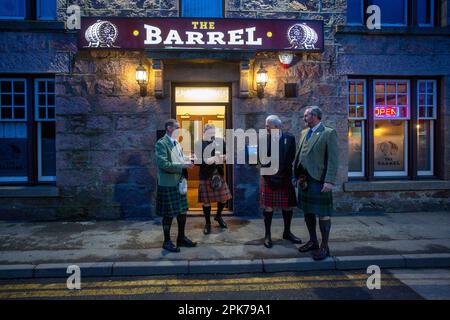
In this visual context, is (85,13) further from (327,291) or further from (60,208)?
(327,291)

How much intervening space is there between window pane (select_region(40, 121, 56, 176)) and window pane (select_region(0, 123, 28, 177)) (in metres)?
0.39

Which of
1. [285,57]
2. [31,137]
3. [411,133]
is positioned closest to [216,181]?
[285,57]

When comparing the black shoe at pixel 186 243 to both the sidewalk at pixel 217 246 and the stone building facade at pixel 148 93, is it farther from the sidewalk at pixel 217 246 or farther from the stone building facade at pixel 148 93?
the stone building facade at pixel 148 93

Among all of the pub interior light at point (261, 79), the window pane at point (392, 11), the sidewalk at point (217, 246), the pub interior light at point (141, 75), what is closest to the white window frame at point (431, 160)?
the sidewalk at point (217, 246)

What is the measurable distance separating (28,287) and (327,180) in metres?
4.38

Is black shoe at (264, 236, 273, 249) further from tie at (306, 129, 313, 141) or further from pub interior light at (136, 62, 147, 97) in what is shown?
pub interior light at (136, 62, 147, 97)

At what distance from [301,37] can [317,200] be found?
14.0 feet

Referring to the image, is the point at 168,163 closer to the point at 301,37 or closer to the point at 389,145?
the point at 301,37

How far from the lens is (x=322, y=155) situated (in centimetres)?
493

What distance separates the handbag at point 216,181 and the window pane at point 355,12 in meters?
5.30

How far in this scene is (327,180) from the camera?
4773mm

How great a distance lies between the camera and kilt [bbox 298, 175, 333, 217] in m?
4.91

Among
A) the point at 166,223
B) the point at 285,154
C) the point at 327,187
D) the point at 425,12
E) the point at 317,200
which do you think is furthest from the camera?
the point at 425,12
